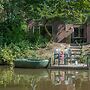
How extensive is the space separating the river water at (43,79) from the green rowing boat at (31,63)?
0.60 metres

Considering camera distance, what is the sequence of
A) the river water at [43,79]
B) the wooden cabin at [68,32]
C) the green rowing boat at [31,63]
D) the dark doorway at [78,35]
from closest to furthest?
the river water at [43,79]
the green rowing boat at [31,63]
the wooden cabin at [68,32]
the dark doorway at [78,35]

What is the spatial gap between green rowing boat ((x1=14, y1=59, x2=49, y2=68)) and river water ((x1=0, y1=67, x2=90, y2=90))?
60cm

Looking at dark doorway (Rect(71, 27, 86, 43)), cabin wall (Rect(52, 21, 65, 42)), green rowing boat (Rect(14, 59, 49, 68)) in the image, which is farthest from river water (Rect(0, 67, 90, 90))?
dark doorway (Rect(71, 27, 86, 43))

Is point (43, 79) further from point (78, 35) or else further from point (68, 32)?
point (78, 35)

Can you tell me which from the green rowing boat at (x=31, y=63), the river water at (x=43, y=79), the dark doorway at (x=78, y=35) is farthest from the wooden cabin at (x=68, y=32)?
the river water at (x=43, y=79)

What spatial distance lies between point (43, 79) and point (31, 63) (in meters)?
5.36

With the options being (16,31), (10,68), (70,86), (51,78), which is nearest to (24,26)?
(16,31)

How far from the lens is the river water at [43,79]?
1730 centimetres

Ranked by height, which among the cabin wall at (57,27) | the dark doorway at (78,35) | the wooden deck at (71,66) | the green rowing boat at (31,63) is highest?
the cabin wall at (57,27)

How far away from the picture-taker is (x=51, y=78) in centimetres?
2088

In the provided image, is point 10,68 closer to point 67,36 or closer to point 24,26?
point 24,26

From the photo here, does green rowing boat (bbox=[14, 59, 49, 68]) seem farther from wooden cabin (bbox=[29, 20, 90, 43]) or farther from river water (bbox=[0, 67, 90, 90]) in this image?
wooden cabin (bbox=[29, 20, 90, 43])

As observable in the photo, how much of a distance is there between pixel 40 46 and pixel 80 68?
7581mm

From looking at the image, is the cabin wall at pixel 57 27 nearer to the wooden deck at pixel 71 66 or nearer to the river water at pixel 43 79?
the wooden deck at pixel 71 66
